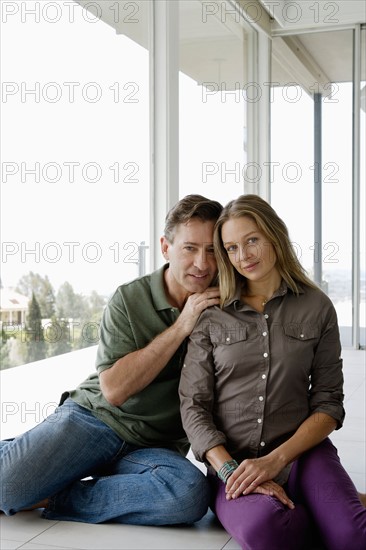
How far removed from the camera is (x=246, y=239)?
2176mm

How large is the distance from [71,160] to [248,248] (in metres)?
1.47

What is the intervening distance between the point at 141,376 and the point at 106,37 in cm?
207

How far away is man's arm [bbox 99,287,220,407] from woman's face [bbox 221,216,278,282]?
136 millimetres

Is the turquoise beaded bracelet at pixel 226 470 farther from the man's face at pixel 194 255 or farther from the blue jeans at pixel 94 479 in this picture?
the man's face at pixel 194 255

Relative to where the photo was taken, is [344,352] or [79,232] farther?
[344,352]

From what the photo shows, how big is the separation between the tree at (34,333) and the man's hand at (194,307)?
104 cm

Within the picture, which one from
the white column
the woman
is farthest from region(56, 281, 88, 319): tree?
the woman

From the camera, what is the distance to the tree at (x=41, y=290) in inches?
123

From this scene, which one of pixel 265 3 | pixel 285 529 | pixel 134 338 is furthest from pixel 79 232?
pixel 265 3

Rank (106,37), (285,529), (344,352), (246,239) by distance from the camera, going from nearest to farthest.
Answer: (285,529) → (246,239) → (106,37) → (344,352)

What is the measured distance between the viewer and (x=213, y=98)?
17.5 feet

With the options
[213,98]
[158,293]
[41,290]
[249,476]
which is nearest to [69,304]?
[41,290]

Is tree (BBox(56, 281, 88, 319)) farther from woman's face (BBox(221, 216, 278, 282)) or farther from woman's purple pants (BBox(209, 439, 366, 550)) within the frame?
woman's purple pants (BBox(209, 439, 366, 550))

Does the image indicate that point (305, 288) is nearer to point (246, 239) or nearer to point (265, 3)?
point (246, 239)
